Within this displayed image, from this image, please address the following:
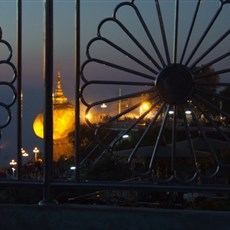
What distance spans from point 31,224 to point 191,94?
A: 3.90 ft

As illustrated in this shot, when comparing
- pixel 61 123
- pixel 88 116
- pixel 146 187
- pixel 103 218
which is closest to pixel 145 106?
pixel 88 116

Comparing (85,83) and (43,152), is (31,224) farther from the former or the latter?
(85,83)

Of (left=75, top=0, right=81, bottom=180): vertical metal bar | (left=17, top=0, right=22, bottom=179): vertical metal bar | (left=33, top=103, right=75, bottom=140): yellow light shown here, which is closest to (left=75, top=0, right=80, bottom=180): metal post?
(left=75, top=0, right=81, bottom=180): vertical metal bar

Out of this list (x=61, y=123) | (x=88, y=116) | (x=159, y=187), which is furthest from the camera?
(x=61, y=123)

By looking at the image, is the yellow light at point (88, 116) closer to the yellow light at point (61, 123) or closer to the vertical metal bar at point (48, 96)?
the vertical metal bar at point (48, 96)

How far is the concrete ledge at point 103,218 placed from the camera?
122 inches

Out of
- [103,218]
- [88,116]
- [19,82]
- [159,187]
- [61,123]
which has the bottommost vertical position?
[103,218]

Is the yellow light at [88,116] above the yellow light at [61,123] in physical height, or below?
below

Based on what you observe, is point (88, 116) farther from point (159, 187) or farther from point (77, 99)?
point (159, 187)

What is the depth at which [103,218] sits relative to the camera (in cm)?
319

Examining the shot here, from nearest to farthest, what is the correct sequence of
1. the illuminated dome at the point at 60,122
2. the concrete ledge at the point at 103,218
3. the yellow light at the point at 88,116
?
the concrete ledge at the point at 103,218 < the yellow light at the point at 88,116 < the illuminated dome at the point at 60,122

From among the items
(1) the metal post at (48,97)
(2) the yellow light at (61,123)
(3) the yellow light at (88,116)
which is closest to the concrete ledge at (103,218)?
(1) the metal post at (48,97)

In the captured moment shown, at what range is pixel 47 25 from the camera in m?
3.27

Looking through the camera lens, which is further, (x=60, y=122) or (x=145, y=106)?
(x=60, y=122)
